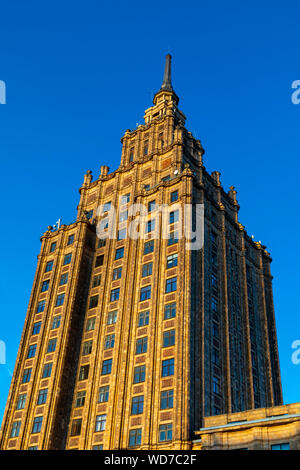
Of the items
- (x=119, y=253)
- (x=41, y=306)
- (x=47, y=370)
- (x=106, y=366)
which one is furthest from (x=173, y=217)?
(x=47, y=370)

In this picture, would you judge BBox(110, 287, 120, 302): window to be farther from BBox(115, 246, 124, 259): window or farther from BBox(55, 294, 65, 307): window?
BBox(55, 294, 65, 307): window

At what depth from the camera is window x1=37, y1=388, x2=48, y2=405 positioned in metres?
69.6

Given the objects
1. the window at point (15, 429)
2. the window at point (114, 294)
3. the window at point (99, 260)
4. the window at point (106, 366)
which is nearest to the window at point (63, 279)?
the window at point (99, 260)

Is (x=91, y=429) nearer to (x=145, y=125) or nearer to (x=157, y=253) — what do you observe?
(x=157, y=253)

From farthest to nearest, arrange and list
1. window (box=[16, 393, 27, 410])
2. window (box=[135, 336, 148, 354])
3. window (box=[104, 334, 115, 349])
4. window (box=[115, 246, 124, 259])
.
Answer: window (box=[115, 246, 124, 259])
window (box=[16, 393, 27, 410])
window (box=[104, 334, 115, 349])
window (box=[135, 336, 148, 354])

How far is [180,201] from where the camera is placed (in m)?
76.0

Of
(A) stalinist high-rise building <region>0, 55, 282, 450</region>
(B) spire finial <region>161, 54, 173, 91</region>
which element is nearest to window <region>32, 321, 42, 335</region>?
(A) stalinist high-rise building <region>0, 55, 282, 450</region>

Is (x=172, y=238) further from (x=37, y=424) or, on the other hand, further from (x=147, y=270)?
(x=37, y=424)

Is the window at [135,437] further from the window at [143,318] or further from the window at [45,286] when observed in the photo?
the window at [45,286]

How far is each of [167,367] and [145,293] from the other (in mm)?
12792

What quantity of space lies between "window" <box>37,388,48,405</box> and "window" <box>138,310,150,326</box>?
16780 millimetres

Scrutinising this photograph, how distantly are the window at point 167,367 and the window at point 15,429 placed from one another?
77.7 feet

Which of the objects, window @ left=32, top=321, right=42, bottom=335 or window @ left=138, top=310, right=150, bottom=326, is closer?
window @ left=138, top=310, right=150, bottom=326

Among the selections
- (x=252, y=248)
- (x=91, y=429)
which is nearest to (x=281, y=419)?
(x=91, y=429)
